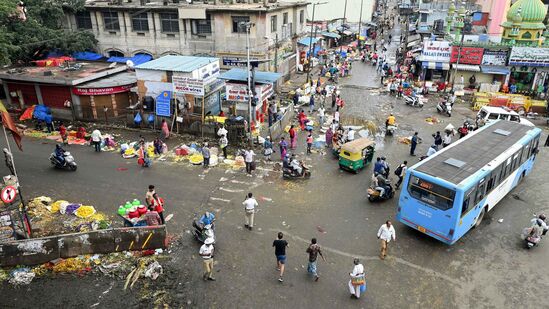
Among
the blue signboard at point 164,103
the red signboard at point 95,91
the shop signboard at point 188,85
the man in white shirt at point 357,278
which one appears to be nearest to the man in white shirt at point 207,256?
the man in white shirt at point 357,278

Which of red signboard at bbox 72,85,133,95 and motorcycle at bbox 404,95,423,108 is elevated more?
red signboard at bbox 72,85,133,95

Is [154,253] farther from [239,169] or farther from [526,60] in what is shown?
[526,60]

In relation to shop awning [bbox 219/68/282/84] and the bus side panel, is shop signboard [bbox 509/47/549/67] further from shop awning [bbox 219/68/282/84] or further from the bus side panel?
the bus side panel

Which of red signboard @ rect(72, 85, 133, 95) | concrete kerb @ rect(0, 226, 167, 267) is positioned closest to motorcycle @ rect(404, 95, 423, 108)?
red signboard @ rect(72, 85, 133, 95)

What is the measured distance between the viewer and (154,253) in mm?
13000

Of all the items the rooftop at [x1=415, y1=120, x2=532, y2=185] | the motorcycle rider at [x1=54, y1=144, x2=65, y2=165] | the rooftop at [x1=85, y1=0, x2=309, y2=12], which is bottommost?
the motorcycle rider at [x1=54, y1=144, x2=65, y2=165]

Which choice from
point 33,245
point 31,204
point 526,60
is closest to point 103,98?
point 31,204

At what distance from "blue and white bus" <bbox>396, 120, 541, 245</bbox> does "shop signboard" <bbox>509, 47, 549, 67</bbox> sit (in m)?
21.3

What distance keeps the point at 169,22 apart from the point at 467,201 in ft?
96.3

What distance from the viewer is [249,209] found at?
1396 cm

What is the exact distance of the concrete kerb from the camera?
40.0ft

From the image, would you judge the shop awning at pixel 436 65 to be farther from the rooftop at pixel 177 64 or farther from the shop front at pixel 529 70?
the rooftop at pixel 177 64

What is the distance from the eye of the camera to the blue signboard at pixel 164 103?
23672 millimetres

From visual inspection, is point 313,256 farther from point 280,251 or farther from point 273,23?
point 273,23
